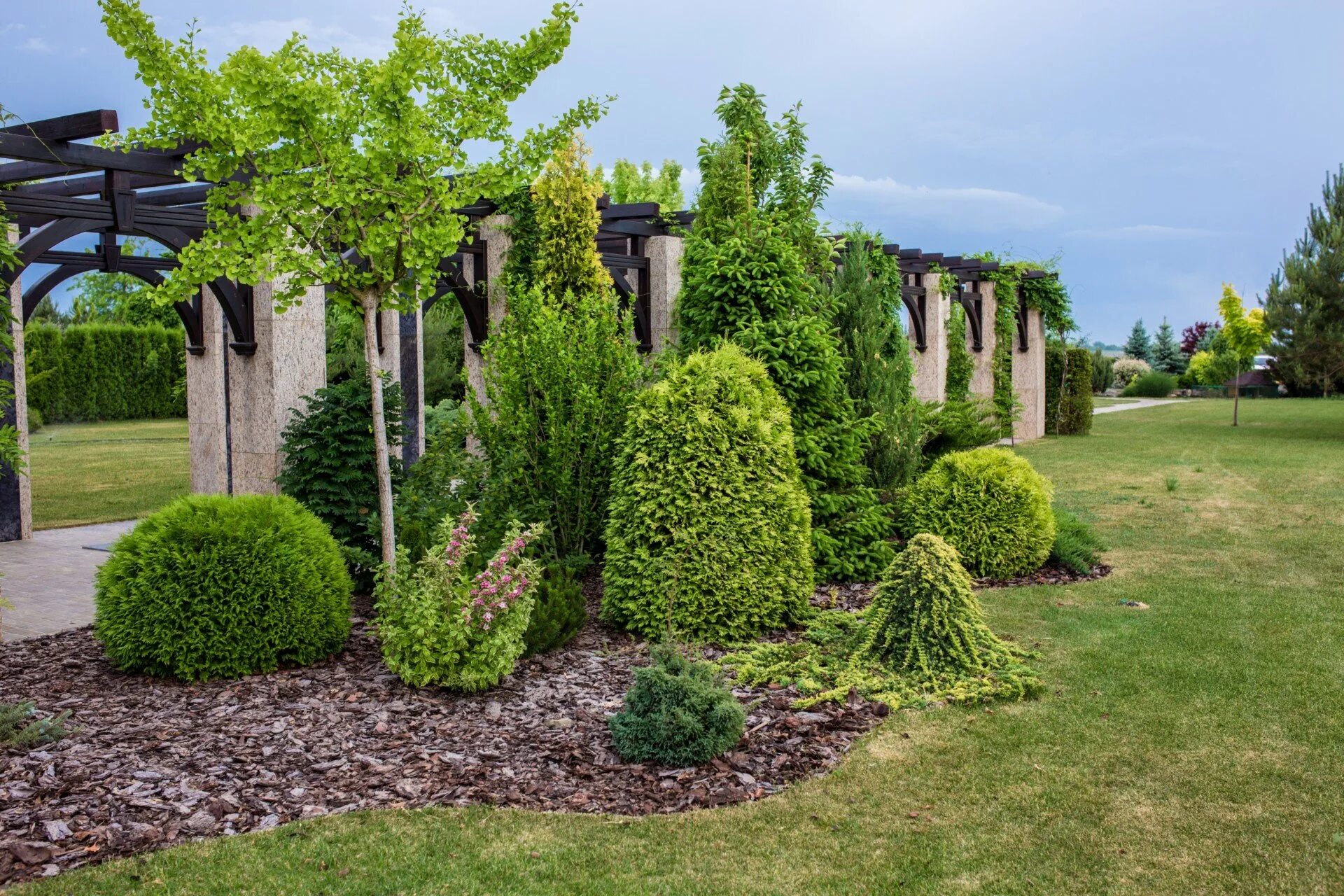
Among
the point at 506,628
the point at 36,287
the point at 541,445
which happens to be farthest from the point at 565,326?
the point at 36,287

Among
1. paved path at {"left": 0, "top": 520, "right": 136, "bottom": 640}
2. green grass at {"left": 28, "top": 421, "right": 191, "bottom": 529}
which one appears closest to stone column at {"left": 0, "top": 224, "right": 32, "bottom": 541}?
paved path at {"left": 0, "top": 520, "right": 136, "bottom": 640}

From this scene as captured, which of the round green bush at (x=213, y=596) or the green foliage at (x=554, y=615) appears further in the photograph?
the green foliage at (x=554, y=615)

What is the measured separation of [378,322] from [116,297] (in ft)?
79.4

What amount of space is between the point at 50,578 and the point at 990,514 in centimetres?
775

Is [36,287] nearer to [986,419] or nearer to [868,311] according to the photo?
[868,311]

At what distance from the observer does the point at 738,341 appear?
24.3ft

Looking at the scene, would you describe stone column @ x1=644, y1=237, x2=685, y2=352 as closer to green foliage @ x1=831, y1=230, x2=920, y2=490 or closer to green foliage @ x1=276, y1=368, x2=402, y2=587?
green foliage @ x1=831, y1=230, x2=920, y2=490

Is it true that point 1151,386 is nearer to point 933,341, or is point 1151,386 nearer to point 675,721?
point 933,341

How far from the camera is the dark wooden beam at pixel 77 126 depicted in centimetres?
741

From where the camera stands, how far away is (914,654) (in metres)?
5.61

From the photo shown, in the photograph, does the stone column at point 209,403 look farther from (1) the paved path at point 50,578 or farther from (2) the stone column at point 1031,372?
(2) the stone column at point 1031,372

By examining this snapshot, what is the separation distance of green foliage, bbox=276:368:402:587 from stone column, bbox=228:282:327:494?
53 centimetres

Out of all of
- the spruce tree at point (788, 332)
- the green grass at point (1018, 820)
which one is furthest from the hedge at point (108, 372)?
the green grass at point (1018, 820)

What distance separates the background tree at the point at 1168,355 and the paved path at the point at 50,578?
52102mm
